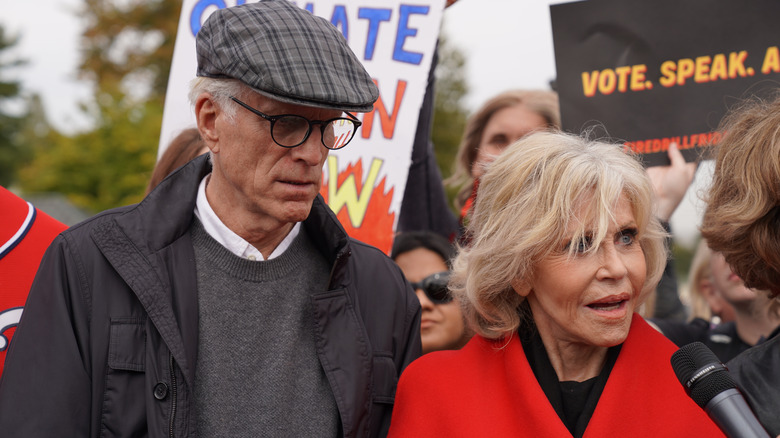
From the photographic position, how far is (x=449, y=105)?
3641 centimetres

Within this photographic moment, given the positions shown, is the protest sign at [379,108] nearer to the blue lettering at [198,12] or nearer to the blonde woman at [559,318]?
the blue lettering at [198,12]

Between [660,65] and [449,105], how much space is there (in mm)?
33206

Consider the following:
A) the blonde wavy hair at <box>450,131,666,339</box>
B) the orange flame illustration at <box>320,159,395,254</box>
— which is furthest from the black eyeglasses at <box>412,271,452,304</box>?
the blonde wavy hair at <box>450,131,666,339</box>

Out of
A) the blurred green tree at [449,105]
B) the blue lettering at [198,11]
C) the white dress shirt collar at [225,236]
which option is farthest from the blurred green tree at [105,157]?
the white dress shirt collar at [225,236]

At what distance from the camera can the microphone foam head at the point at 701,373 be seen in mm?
1643

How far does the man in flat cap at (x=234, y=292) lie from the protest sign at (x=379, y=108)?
86cm

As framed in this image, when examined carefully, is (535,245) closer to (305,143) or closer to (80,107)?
(305,143)

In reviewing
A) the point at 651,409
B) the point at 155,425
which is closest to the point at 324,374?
the point at 155,425

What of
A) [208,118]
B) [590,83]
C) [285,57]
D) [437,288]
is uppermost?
[285,57]

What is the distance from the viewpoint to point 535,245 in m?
2.42

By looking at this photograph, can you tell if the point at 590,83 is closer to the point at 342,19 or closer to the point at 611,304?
the point at 342,19

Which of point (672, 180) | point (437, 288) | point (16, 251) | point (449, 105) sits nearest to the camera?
point (16, 251)

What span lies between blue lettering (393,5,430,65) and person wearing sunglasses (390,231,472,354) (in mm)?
884

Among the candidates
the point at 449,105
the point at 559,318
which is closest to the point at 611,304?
the point at 559,318
